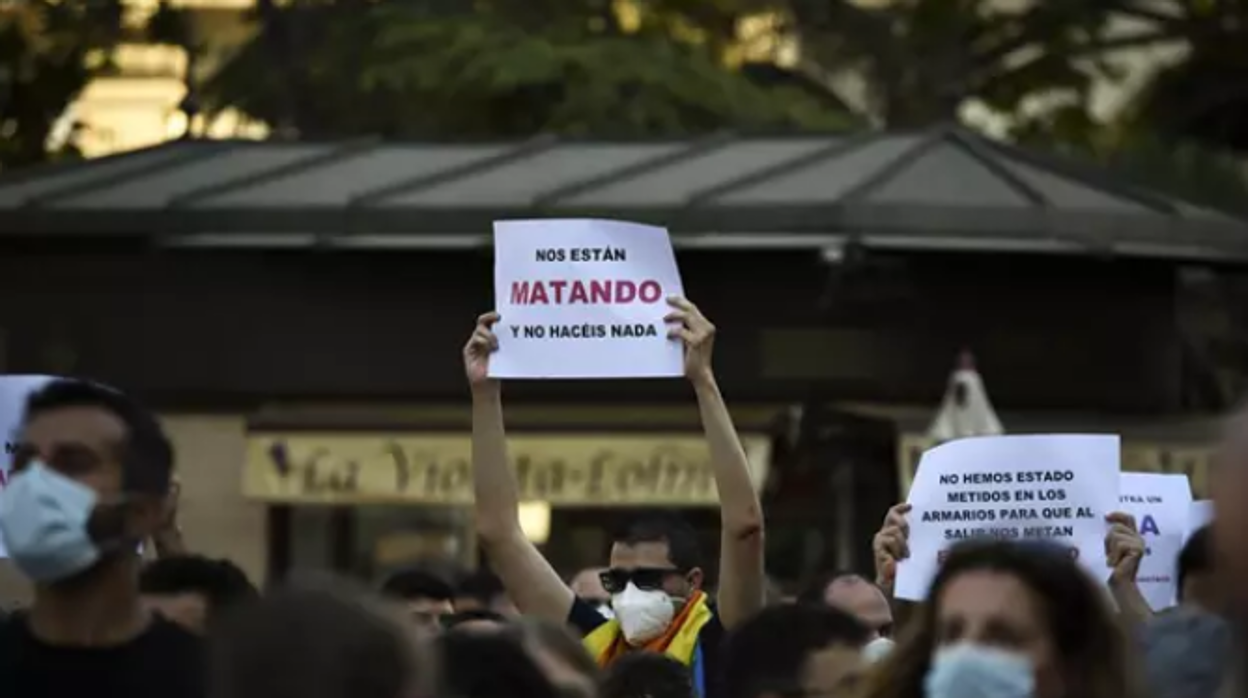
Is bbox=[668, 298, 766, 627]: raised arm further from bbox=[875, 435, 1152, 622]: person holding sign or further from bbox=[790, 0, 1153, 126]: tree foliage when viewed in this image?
bbox=[790, 0, 1153, 126]: tree foliage

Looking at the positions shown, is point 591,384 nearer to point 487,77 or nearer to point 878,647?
point 487,77

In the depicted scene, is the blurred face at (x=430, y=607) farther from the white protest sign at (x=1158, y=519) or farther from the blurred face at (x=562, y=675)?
the blurred face at (x=562, y=675)

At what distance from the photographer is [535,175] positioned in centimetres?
1945

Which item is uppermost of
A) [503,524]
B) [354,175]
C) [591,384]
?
[354,175]

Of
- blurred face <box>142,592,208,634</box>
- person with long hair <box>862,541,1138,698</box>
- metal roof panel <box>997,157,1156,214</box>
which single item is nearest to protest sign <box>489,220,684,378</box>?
blurred face <box>142,592,208,634</box>

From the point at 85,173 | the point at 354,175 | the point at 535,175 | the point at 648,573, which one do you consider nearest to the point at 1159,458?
the point at 535,175

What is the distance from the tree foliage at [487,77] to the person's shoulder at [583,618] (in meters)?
14.0

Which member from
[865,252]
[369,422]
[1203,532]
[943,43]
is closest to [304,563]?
[369,422]

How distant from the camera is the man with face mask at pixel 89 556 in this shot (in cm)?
517

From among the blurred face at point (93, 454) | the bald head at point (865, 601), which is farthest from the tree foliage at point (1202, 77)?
the blurred face at point (93, 454)

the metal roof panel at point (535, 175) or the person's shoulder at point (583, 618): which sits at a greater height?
the metal roof panel at point (535, 175)

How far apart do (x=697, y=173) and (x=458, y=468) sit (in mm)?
2196

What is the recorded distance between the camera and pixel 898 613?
8.30 metres

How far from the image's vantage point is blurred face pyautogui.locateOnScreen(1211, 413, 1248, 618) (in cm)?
371
